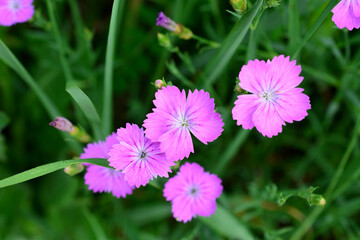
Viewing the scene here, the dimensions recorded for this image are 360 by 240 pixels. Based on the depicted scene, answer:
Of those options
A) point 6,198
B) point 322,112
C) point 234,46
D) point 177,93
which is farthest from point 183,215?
point 322,112

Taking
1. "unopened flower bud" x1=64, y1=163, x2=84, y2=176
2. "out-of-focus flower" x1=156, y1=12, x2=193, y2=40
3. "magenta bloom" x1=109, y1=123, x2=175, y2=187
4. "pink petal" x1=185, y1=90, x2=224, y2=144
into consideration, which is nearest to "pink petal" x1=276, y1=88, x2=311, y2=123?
"pink petal" x1=185, y1=90, x2=224, y2=144

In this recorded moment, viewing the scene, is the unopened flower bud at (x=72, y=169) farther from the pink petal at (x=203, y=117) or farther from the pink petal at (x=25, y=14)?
the pink petal at (x=25, y=14)

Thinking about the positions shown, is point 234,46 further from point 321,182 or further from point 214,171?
point 321,182

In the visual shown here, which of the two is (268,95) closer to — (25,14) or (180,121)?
(180,121)

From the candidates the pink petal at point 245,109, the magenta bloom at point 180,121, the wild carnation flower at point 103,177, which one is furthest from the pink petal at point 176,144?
the wild carnation flower at point 103,177

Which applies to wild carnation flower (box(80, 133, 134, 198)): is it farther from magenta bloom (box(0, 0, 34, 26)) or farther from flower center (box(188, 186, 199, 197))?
magenta bloom (box(0, 0, 34, 26))

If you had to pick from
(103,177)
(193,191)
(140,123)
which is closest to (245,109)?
(193,191)
